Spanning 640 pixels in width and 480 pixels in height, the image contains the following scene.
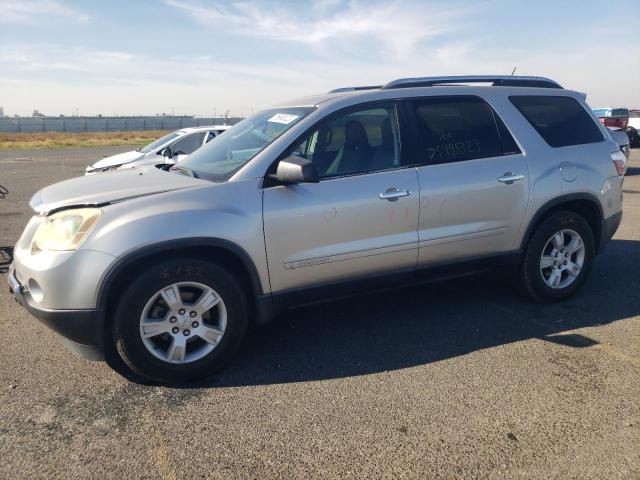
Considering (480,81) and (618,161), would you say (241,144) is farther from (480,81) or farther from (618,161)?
(618,161)

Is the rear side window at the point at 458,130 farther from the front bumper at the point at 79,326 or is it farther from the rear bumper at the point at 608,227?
the front bumper at the point at 79,326

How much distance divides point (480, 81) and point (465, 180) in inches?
45.7

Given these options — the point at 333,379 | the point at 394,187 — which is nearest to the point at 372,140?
the point at 394,187

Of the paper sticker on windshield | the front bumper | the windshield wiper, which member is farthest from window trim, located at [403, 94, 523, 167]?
the front bumper

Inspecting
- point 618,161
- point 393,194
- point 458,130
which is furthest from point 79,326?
point 618,161

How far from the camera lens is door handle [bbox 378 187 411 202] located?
3959 mm

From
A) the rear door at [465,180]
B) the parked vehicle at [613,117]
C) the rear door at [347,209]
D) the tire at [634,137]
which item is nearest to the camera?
the rear door at [347,209]

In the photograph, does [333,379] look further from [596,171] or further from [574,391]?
[596,171]

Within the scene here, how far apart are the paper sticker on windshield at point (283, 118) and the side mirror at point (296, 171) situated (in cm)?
59

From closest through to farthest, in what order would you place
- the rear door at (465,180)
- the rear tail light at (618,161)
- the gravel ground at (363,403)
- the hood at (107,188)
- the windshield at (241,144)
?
the gravel ground at (363,403), the hood at (107,188), the windshield at (241,144), the rear door at (465,180), the rear tail light at (618,161)

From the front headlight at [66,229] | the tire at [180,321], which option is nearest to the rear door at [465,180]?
the tire at [180,321]

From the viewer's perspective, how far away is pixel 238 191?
11.9ft

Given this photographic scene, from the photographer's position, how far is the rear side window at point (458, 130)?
4301 mm

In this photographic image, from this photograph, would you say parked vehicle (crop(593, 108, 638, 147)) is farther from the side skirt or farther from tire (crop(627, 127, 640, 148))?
the side skirt
